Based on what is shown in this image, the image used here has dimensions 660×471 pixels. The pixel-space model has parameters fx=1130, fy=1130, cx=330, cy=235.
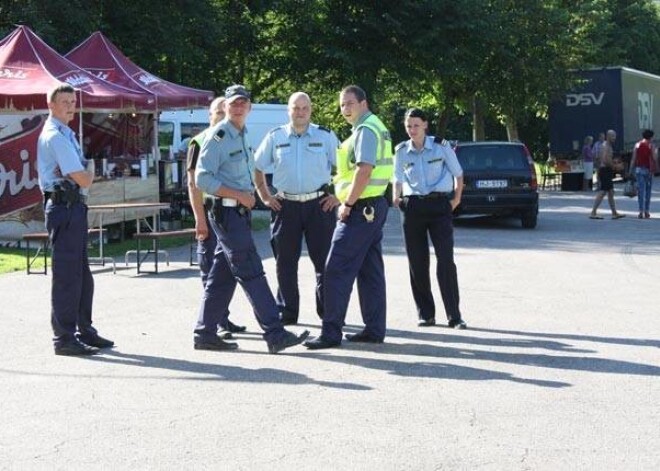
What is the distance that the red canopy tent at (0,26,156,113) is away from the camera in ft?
54.7

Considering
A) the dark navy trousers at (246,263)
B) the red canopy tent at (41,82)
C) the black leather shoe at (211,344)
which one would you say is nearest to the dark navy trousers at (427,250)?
the dark navy trousers at (246,263)

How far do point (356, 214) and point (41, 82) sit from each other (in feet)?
32.8

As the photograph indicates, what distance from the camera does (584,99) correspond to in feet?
117

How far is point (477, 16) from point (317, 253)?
25659 millimetres

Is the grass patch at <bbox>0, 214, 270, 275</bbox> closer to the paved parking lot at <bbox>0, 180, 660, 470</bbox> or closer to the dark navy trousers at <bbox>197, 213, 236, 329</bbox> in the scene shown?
the paved parking lot at <bbox>0, 180, 660, 470</bbox>

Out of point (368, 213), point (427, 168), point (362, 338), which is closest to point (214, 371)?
point (362, 338)

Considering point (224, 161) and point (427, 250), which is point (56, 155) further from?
point (427, 250)

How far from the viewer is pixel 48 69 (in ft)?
57.6

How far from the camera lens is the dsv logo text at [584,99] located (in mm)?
35312

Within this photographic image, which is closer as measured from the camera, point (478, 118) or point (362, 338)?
point (362, 338)

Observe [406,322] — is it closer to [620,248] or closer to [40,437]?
[40,437]

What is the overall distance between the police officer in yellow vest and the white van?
762 inches

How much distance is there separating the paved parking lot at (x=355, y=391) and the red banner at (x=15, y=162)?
646 centimetres

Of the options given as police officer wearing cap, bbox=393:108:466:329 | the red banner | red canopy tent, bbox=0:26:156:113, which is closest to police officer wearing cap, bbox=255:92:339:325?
police officer wearing cap, bbox=393:108:466:329
